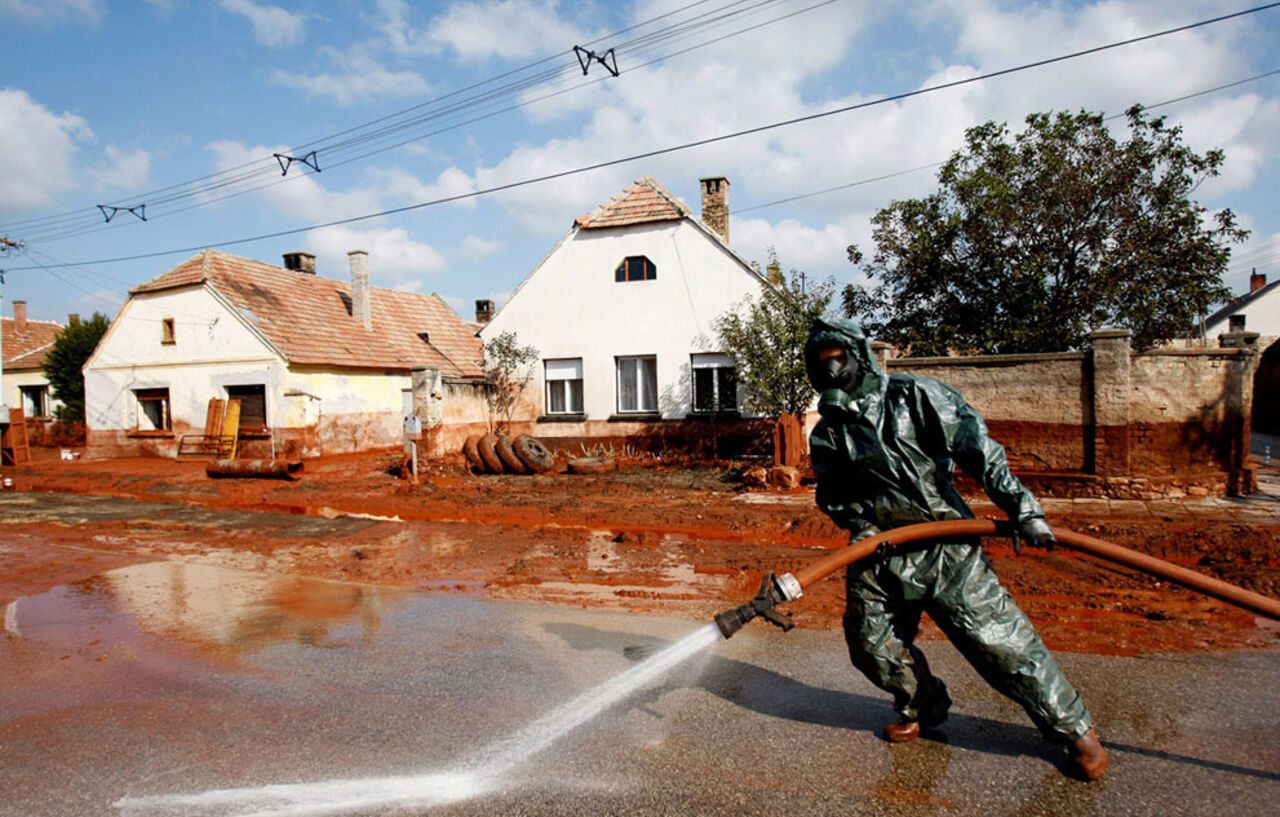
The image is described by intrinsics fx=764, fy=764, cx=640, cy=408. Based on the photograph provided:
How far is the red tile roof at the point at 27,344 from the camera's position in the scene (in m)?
32.4

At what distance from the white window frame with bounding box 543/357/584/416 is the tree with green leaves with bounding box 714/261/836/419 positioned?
4.62m

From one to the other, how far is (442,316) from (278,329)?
9256 millimetres

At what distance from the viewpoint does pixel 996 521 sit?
132 inches

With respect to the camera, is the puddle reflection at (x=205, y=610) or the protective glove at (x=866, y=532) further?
the puddle reflection at (x=205, y=610)

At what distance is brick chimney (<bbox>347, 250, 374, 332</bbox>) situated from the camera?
24.7 meters

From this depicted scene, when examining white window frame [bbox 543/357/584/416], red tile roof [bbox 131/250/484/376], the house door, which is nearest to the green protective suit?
white window frame [bbox 543/357/584/416]

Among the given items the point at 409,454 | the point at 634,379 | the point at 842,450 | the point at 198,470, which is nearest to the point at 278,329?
the point at 198,470

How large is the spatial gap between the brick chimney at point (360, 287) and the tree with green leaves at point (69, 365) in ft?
43.8

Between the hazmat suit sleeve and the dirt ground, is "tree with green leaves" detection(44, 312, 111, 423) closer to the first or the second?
the dirt ground

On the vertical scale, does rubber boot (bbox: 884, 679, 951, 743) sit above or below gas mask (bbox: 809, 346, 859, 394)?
below

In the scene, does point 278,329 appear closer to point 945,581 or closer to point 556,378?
point 556,378

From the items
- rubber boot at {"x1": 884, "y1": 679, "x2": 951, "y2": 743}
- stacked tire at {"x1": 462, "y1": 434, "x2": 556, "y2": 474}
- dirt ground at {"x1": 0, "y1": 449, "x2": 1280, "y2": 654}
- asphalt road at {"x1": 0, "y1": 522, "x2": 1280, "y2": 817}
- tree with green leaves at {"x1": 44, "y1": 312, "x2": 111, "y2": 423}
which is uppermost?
tree with green leaves at {"x1": 44, "y1": 312, "x2": 111, "y2": 423}

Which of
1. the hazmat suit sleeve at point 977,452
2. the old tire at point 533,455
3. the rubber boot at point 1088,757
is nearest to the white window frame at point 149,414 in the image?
the old tire at point 533,455

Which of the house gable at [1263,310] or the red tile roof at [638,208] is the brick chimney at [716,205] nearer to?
the red tile roof at [638,208]
